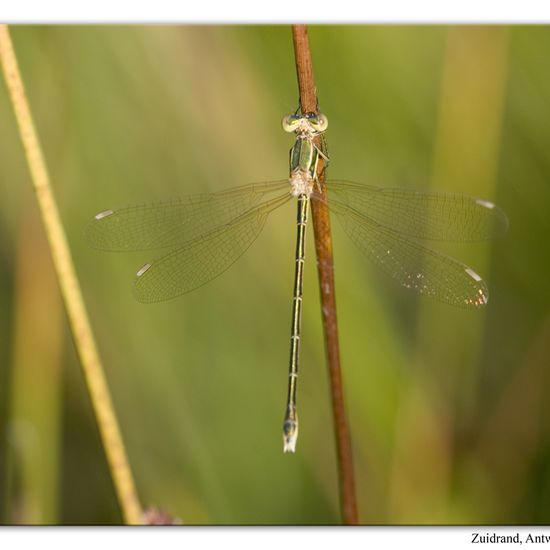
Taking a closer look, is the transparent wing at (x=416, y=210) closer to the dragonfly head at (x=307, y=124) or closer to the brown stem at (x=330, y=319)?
A: the dragonfly head at (x=307, y=124)

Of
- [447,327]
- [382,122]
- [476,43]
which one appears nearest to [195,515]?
[447,327]

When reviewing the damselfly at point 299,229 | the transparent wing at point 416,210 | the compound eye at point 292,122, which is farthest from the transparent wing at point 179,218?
the compound eye at point 292,122

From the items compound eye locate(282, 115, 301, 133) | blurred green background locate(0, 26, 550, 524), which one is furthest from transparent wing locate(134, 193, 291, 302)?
compound eye locate(282, 115, 301, 133)

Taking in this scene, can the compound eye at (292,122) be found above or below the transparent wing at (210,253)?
above

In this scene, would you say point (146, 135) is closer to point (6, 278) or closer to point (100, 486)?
point (6, 278)
